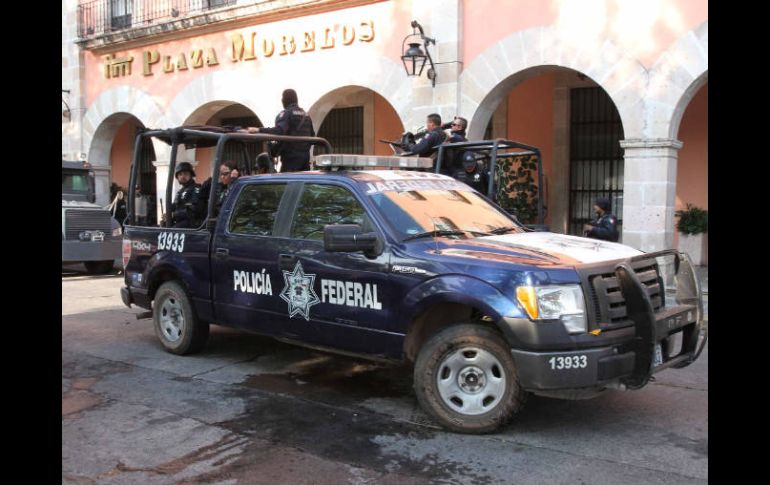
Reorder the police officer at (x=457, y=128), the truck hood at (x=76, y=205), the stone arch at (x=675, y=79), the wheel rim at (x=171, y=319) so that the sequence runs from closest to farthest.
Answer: the wheel rim at (x=171, y=319) → the police officer at (x=457, y=128) → the stone arch at (x=675, y=79) → the truck hood at (x=76, y=205)

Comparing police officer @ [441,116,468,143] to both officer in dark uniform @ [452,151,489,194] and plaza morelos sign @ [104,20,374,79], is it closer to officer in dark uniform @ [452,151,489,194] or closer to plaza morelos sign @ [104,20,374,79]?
officer in dark uniform @ [452,151,489,194]

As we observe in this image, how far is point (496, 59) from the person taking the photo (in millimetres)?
12133

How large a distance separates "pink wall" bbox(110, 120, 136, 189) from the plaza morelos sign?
4383 millimetres

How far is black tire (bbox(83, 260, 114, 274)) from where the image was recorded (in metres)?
14.3

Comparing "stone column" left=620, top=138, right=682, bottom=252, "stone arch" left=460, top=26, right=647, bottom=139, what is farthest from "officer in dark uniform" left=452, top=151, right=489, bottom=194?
"stone arch" left=460, top=26, right=647, bottom=139

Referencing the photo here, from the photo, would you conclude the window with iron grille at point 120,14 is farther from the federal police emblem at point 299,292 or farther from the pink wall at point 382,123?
the federal police emblem at point 299,292

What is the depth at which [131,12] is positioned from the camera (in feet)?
60.5

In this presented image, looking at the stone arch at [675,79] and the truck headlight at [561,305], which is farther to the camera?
the stone arch at [675,79]

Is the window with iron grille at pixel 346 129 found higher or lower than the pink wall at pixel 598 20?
lower

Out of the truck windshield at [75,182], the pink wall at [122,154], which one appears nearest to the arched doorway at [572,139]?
the truck windshield at [75,182]

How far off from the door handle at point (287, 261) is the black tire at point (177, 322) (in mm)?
1454

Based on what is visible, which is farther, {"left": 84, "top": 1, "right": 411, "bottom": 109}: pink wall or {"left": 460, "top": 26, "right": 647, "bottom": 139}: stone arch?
{"left": 84, "top": 1, "right": 411, "bottom": 109}: pink wall

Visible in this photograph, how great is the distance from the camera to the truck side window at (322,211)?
545cm
